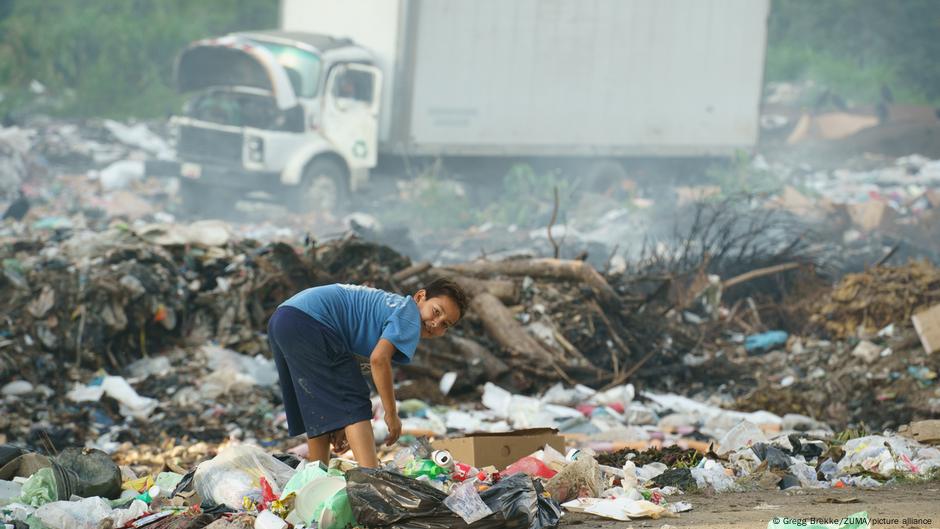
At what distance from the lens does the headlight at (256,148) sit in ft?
56.5

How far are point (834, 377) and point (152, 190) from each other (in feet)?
39.4

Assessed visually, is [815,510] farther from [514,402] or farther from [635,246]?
[635,246]

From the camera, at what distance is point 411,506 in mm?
4227

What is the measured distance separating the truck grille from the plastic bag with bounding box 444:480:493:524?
13633 millimetres

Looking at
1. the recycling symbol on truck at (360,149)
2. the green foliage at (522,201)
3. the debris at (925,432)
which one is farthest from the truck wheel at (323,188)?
the debris at (925,432)

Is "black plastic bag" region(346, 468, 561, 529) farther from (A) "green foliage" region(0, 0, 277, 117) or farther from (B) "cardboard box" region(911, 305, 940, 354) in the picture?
(A) "green foliage" region(0, 0, 277, 117)

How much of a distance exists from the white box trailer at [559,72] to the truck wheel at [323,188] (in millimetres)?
833

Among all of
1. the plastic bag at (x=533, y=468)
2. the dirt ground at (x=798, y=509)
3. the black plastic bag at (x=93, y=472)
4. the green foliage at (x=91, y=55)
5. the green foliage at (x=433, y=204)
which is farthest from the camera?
the green foliage at (x=91, y=55)

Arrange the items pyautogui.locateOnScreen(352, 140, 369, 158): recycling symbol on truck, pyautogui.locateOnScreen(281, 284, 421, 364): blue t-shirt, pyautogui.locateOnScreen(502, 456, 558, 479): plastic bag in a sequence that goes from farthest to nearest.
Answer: pyautogui.locateOnScreen(352, 140, 369, 158): recycling symbol on truck → pyautogui.locateOnScreen(502, 456, 558, 479): plastic bag → pyautogui.locateOnScreen(281, 284, 421, 364): blue t-shirt

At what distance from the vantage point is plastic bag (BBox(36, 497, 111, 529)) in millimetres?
4516

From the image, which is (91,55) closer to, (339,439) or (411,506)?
(339,439)

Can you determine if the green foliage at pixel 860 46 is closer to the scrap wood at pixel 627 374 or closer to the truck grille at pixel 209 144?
the truck grille at pixel 209 144

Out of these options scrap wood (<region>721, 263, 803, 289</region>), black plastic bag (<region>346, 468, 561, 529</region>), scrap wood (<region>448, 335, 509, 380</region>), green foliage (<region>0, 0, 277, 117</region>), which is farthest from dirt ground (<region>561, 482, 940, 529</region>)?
green foliage (<region>0, 0, 277, 117</region>)

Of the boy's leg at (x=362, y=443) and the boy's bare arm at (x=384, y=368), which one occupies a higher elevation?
the boy's bare arm at (x=384, y=368)
